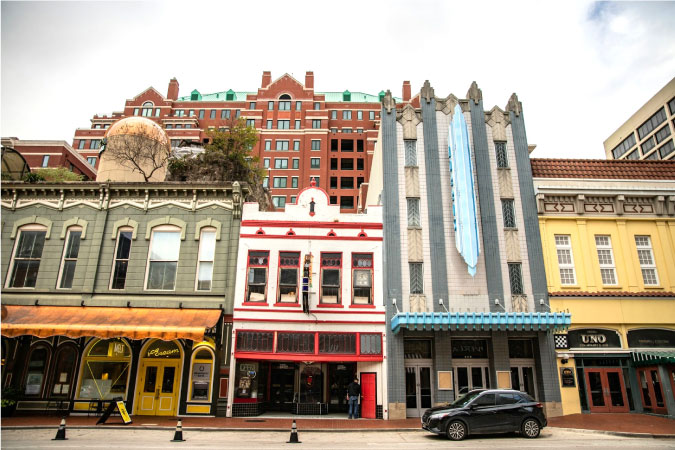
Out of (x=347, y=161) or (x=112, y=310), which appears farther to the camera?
(x=347, y=161)

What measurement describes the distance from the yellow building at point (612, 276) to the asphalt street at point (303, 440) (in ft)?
19.1

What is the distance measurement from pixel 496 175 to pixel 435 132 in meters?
4.01

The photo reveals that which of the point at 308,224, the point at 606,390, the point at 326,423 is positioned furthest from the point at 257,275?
the point at 606,390

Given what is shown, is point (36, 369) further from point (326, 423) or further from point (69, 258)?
point (326, 423)

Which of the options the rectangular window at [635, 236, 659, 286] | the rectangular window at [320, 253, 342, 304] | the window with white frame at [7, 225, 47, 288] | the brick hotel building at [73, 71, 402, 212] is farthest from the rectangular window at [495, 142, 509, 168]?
the brick hotel building at [73, 71, 402, 212]

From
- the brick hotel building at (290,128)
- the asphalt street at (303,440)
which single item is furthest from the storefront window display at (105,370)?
the brick hotel building at (290,128)

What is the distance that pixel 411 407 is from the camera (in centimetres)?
2028

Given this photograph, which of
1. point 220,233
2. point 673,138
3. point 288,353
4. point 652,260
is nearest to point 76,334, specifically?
point 220,233

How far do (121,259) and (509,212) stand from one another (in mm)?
19879

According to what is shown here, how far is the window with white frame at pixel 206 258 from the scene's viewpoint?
21109mm

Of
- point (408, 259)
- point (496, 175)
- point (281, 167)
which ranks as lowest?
point (408, 259)

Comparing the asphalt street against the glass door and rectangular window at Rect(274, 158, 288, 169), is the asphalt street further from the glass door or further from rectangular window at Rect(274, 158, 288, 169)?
rectangular window at Rect(274, 158, 288, 169)

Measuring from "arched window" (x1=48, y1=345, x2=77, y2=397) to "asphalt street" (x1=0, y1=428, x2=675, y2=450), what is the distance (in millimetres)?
4623

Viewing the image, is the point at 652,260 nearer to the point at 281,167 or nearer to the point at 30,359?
the point at 30,359
